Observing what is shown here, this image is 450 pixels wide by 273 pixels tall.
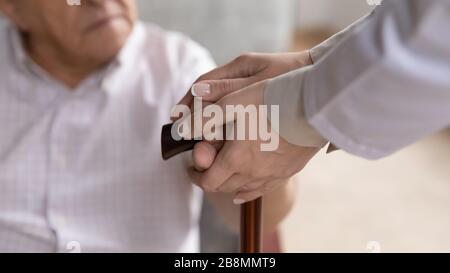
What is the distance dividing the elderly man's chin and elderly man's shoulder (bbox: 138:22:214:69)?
105mm

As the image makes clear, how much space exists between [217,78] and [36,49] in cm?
57

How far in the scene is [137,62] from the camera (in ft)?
4.06

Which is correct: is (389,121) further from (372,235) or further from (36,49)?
(372,235)

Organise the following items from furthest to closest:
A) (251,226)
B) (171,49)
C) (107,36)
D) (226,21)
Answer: (226,21) → (171,49) → (107,36) → (251,226)

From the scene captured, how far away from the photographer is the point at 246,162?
78 cm

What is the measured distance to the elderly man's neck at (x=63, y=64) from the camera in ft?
3.95

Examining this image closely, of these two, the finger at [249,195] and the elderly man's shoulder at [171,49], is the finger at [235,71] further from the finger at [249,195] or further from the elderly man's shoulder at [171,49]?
the elderly man's shoulder at [171,49]

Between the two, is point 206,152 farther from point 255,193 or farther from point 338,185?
point 338,185

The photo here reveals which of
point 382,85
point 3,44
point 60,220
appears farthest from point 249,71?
point 3,44

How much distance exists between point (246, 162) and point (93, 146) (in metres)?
0.47

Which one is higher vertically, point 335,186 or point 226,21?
point 226,21

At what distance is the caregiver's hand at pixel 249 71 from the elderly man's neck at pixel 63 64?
44cm

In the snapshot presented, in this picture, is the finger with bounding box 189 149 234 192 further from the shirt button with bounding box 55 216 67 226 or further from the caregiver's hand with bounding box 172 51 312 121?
the shirt button with bounding box 55 216 67 226
